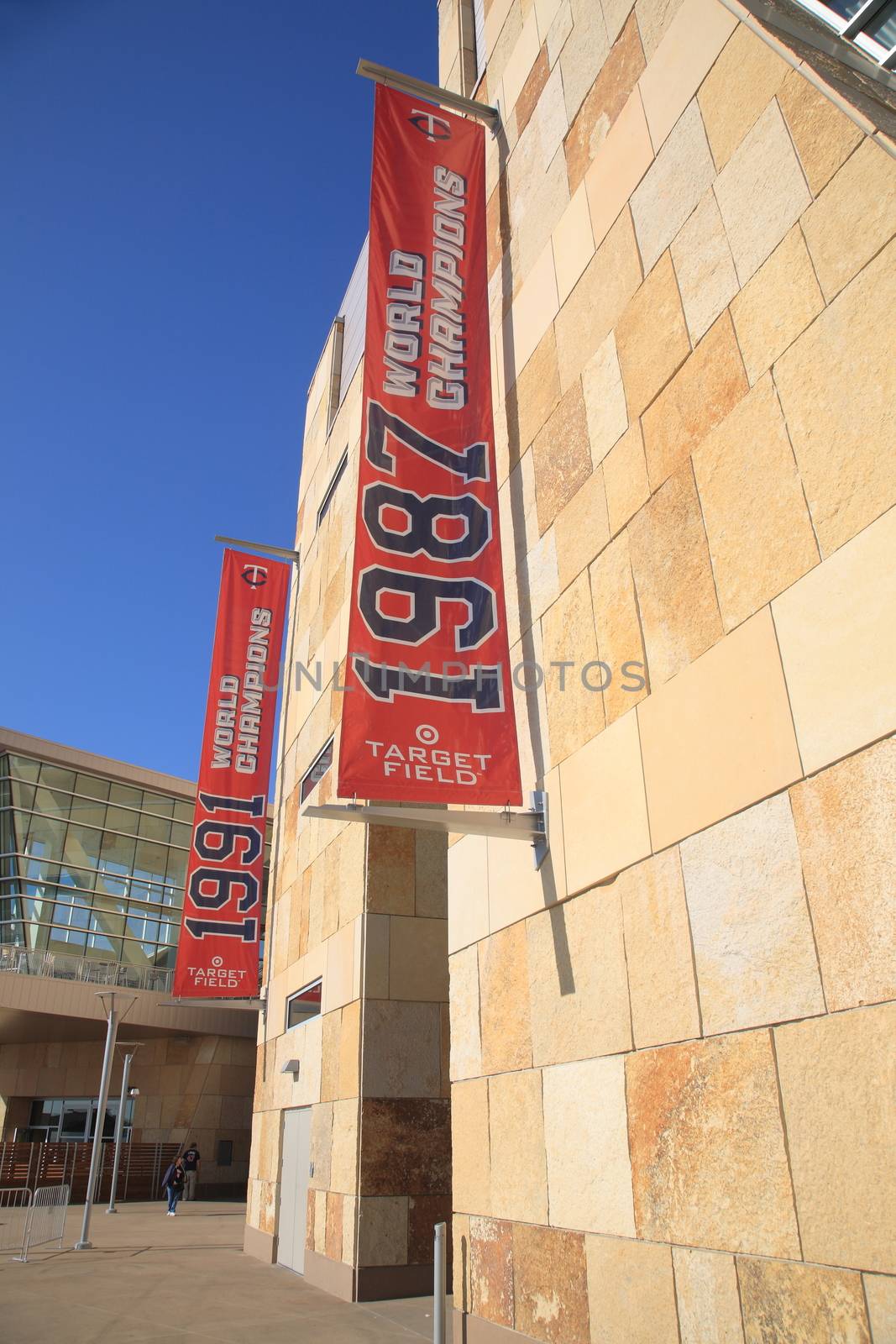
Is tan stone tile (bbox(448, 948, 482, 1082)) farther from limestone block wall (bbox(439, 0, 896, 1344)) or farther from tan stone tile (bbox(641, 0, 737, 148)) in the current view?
tan stone tile (bbox(641, 0, 737, 148))

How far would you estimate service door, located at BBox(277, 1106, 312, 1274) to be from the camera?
12266 mm

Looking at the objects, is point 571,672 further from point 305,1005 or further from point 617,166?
point 305,1005

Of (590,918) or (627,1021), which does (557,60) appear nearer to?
(590,918)

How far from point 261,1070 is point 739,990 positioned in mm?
14073

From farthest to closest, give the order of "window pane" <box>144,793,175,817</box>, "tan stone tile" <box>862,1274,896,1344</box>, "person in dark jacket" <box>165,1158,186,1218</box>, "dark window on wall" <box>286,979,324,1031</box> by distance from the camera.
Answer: "window pane" <box>144,793,175,817</box>
"person in dark jacket" <box>165,1158,186,1218</box>
"dark window on wall" <box>286,979,324,1031</box>
"tan stone tile" <box>862,1274,896,1344</box>

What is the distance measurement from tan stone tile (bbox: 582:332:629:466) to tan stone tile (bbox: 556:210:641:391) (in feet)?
0.48

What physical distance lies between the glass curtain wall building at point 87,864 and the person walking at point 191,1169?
26.1ft

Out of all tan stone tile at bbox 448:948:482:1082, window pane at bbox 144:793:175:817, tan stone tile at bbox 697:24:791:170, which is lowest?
tan stone tile at bbox 448:948:482:1082

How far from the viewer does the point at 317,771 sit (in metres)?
14.7

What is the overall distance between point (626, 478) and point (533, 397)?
2.26 meters

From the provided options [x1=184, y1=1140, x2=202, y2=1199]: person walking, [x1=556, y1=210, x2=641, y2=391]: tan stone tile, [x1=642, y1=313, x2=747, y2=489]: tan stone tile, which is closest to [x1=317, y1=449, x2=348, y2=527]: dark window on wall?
[x1=556, y1=210, x2=641, y2=391]: tan stone tile

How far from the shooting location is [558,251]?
8.00 meters

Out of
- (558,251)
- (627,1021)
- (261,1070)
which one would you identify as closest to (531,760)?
(627,1021)

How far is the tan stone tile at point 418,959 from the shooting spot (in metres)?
11.0
